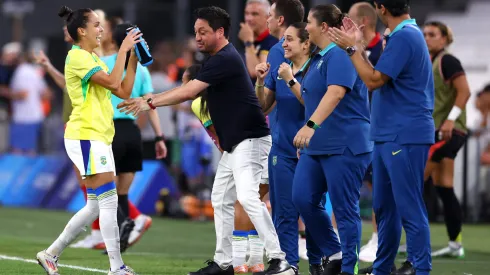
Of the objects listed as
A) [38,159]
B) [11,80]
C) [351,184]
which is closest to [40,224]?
[38,159]

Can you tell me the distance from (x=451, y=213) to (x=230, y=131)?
12.8 ft

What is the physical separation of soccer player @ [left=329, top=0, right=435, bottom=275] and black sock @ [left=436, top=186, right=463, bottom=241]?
3755 millimetres

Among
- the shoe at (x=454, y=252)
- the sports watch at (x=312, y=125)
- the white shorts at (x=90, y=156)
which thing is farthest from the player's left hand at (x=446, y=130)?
the white shorts at (x=90, y=156)

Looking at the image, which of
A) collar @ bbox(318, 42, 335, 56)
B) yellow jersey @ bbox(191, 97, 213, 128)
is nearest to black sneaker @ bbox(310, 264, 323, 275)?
yellow jersey @ bbox(191, 97, 213, 128)

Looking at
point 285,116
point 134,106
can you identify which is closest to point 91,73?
point 134,106

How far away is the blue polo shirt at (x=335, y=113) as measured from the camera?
8695 mm

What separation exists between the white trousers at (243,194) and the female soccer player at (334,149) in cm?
32

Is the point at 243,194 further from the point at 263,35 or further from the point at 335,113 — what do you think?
the point at 263,35

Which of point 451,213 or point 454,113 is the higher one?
point 454,113

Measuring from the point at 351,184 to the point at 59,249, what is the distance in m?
2.49

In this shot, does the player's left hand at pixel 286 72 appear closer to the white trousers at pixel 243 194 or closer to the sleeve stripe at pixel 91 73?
the white trousers at pixel 243 194

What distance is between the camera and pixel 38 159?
67.1ft

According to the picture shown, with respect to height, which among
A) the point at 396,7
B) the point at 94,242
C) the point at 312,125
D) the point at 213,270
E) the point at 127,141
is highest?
the point at 396,7

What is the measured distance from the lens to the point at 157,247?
1288cm
